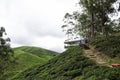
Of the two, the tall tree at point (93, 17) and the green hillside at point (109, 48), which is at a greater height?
the tall tree at point (93, 17)

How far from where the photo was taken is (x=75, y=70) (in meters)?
46.2

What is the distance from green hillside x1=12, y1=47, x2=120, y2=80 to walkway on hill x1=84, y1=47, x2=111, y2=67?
2.90 ft

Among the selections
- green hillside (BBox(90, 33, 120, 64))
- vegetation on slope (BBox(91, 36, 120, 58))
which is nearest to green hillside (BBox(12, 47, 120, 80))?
green hillside (BBox(90, 33, 120, 64))

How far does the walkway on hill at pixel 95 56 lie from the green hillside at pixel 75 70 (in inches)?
34.8

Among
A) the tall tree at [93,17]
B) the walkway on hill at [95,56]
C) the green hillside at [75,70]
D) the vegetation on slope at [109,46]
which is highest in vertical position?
the tall tree at [93,17]

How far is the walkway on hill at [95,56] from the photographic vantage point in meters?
47.0

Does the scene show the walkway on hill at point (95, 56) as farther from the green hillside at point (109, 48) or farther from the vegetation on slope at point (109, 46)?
the vegetation on slope at point (109, 46)

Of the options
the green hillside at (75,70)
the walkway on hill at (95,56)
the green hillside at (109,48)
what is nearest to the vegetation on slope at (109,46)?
the green hillside at (109,48)

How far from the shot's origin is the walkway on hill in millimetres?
47031

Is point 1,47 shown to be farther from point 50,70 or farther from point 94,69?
point 94,69

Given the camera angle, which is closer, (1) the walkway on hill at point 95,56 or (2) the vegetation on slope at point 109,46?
(1) the walkway on hill at point 95,56

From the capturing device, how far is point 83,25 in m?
80.5

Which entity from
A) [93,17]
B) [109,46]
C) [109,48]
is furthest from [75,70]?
[93,17]

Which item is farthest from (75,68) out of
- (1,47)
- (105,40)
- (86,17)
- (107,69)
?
(86,17)
